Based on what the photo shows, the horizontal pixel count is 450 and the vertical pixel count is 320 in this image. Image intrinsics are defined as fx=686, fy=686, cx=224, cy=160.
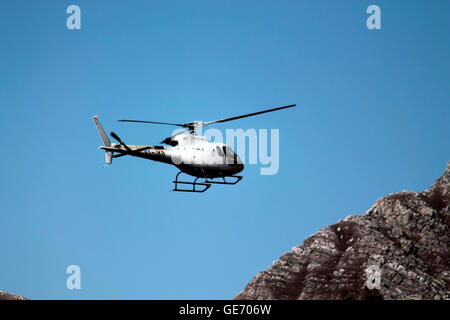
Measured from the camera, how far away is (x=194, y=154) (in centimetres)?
7169

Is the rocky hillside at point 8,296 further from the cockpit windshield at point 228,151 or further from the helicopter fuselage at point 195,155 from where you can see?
the cockpit windshield at point 228,151

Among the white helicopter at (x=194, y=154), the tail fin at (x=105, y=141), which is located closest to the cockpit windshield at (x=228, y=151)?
the white helicopter at (x=194, y=154)

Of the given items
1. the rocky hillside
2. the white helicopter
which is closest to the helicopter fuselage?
the white helicopter

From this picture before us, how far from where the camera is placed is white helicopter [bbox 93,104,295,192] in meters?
71.4

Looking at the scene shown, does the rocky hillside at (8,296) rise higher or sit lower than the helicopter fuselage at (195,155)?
lower

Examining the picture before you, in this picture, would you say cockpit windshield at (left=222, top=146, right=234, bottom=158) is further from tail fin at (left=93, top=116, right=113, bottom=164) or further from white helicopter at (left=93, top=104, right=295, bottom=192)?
tail fin at (left=93, top=116, right=113, bottom=164)

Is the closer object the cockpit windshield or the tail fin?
the cockpit windshield

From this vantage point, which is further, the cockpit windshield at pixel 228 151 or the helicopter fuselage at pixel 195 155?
the cockpit windshield at pixel 228 151

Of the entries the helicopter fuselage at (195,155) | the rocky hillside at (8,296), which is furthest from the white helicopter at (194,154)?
the rocky hillside at (8,296)

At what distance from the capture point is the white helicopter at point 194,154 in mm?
71438

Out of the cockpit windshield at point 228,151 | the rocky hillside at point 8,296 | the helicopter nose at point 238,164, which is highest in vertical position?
the cockpit windshield at point 228,151

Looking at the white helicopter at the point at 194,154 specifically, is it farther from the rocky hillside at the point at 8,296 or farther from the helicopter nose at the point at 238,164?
the rocky hillside at the point at 8,296
